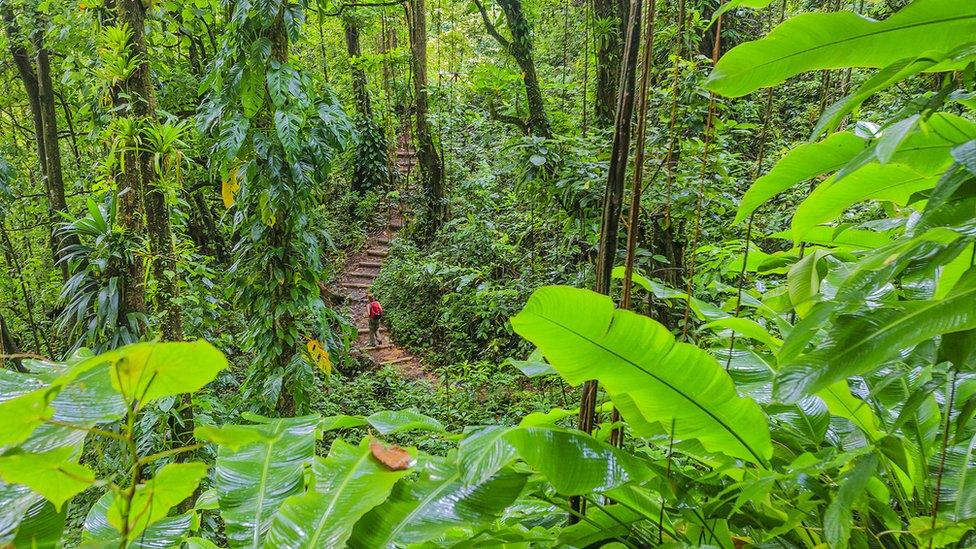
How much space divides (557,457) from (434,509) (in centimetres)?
18

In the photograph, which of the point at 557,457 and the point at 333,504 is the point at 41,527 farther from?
the point at 557,457

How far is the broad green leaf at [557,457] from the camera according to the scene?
0.65 meters

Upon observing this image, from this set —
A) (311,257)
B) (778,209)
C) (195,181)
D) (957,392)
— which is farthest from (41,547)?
(195,181)

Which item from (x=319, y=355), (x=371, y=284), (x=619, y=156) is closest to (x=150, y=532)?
(x=619, y=156)

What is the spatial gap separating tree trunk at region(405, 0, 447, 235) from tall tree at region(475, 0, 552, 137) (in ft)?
8.71

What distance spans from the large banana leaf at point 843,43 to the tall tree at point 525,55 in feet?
19.3

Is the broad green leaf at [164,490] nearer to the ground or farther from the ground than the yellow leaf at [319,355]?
farther from the ground

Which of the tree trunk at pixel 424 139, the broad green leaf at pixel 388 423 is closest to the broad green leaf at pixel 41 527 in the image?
the broad green leaf at pixel 388 423

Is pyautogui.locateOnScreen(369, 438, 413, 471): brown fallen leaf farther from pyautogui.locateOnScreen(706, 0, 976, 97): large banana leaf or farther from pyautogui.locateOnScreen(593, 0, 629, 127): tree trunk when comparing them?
pyautogui.locateOnScreen(593, 0, 629, 127): tree trunk

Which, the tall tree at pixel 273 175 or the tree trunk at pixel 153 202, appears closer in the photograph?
the tree trunk at pixel 153 202

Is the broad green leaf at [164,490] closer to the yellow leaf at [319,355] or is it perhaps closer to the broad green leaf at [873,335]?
the broad green leaf at [873,335]

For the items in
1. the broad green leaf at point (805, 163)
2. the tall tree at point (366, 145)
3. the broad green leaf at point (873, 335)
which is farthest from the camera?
the tall tree at point (366, 145)

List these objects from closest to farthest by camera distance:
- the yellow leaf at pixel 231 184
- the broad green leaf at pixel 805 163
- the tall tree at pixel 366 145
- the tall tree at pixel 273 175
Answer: the broad green leaf at pixel 805 163 → the tall tree at pixel 273 175 → the yellow leaf at pixel 231 184 → the tall tree at pixel 366 145

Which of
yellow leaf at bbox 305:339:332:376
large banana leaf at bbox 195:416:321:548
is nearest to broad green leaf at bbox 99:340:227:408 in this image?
large banana leaf at bbox 195:416:321:548
